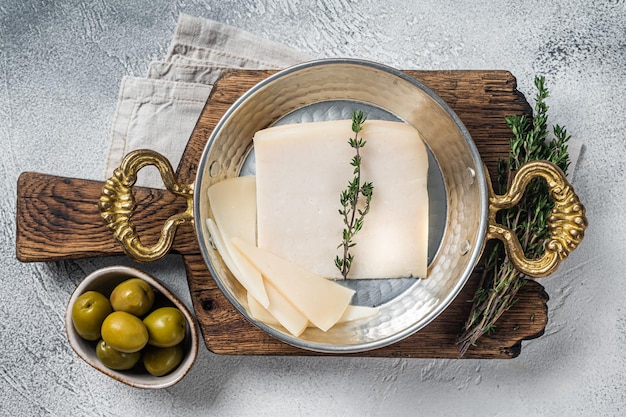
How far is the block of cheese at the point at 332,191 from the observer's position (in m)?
1.32

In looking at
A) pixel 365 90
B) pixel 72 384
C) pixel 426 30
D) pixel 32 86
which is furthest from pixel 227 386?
pixel 426 30

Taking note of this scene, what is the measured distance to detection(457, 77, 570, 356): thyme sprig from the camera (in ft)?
4.06

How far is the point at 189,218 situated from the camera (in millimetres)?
1237

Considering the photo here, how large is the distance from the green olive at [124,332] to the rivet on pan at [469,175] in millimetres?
788

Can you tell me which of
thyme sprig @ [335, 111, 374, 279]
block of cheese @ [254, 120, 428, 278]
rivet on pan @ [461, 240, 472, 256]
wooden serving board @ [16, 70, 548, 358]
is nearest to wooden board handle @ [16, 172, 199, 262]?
wooden serving board @ [16, 70, 548, 358]

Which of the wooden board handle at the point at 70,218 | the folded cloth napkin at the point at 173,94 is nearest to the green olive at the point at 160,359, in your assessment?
the wooden board handle at the point at 70,218

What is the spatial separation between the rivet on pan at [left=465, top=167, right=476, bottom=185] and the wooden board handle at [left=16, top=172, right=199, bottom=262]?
628mm

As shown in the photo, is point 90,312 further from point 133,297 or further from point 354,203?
point 354,203

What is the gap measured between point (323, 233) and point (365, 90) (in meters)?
0.34

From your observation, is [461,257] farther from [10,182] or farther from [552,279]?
[10,182]

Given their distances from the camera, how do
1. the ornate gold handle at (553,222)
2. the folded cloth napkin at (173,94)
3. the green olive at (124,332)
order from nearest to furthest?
the ornate gold handle at (553,222) → the green olive at (124,332) → the folded cloth napkin at (173,94)

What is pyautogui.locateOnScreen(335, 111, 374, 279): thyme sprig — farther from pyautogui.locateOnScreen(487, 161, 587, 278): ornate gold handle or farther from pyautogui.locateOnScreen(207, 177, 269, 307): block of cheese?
pyautogui.locateOnScreen(487, 161, 587, 278): ornate gold handle

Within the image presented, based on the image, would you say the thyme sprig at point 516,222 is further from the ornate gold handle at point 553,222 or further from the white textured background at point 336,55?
the white textured background at point 336,55

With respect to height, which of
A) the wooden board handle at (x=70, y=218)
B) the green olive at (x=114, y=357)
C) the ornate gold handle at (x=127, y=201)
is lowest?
the green olive at (x=114, y=357)
